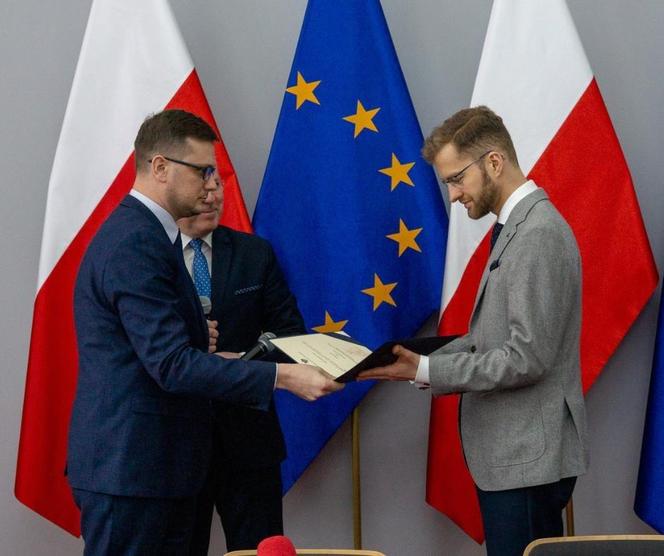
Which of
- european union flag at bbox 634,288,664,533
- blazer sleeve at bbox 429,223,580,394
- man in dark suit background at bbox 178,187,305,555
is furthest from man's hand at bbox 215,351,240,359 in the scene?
european union flag at bbox 634,288,664,533

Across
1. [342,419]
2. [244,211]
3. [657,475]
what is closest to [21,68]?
[244,211]

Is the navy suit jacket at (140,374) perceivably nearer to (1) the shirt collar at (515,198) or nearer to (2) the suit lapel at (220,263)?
(2) the suit lapel at (220,263)

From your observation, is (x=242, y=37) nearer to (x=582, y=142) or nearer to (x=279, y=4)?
(x=279, y=4)

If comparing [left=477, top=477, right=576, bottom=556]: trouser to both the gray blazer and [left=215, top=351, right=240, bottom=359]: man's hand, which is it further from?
[left=215, top=351, right=240, bottom=359]: man's hand

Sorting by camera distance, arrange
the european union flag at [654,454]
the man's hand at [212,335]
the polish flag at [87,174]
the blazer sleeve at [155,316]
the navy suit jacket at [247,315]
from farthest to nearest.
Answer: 1. the european union flag at [654,454]
2. the polish flag at [87,174]
3. the navy suit jacket at [247,315]
4. the man's hand at [212,335]
5. the blazer sleeve at [155,316]

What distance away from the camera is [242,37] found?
126 inches

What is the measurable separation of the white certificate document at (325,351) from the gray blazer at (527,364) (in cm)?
20

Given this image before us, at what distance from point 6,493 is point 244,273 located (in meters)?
1.27

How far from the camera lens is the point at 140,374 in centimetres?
199

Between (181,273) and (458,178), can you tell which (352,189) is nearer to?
(458,178)

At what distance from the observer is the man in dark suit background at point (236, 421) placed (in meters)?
2.51

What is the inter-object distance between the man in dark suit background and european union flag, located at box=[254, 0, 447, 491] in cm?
31

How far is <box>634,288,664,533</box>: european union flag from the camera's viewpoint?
2.94m

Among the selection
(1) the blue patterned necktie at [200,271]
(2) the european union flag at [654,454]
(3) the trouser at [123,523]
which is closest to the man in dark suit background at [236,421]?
(1) the blue patterned necktie at [200,271]
